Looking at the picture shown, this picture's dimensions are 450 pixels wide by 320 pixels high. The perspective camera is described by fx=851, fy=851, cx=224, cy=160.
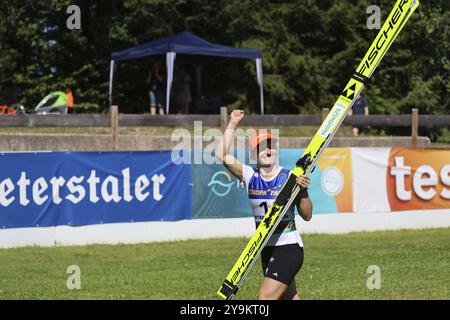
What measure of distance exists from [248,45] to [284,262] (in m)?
24.0

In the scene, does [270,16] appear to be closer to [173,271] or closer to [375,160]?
[375,160]

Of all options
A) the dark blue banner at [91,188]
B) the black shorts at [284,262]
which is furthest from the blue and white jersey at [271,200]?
the dark blue banner at [91,188]

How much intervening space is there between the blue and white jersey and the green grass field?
3.01 meters

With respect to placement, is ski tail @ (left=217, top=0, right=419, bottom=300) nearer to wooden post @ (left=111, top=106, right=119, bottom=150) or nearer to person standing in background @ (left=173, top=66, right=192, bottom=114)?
wooden post @ (left=111, top=106, right=119, bottom=150)

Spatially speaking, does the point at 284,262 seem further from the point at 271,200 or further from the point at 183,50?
the point at 183,50

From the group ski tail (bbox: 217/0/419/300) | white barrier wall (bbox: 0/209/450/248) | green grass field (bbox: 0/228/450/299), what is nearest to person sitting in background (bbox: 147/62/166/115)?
white barrier wall (bbox: 0/209/450/248)

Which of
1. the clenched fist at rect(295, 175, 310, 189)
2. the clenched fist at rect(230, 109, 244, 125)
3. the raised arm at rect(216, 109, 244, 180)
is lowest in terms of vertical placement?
the clenched fist at rect(295, 175, 310, 189)

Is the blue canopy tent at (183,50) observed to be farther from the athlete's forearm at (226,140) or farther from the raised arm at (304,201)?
the raised arm at (304,201)

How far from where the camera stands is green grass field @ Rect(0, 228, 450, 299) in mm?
10523

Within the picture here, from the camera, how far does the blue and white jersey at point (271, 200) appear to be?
7277 millimetres

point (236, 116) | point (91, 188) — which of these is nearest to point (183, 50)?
point (91, 188)

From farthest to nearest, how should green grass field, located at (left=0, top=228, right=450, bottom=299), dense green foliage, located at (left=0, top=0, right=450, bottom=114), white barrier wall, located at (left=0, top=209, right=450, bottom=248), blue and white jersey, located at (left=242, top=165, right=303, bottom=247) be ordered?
dense green foliage, located at (left=0, top=0, right=450, bottom=114) → white barrier wall, located at (left=0, top=209, right=450, bottom=248) → green grass field, located at (left=0, top=228, right=450, bottom=299) → blue and white jersey, located at (left=242, top=165, right=303, bottom=247)

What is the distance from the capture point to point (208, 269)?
41.1ft
